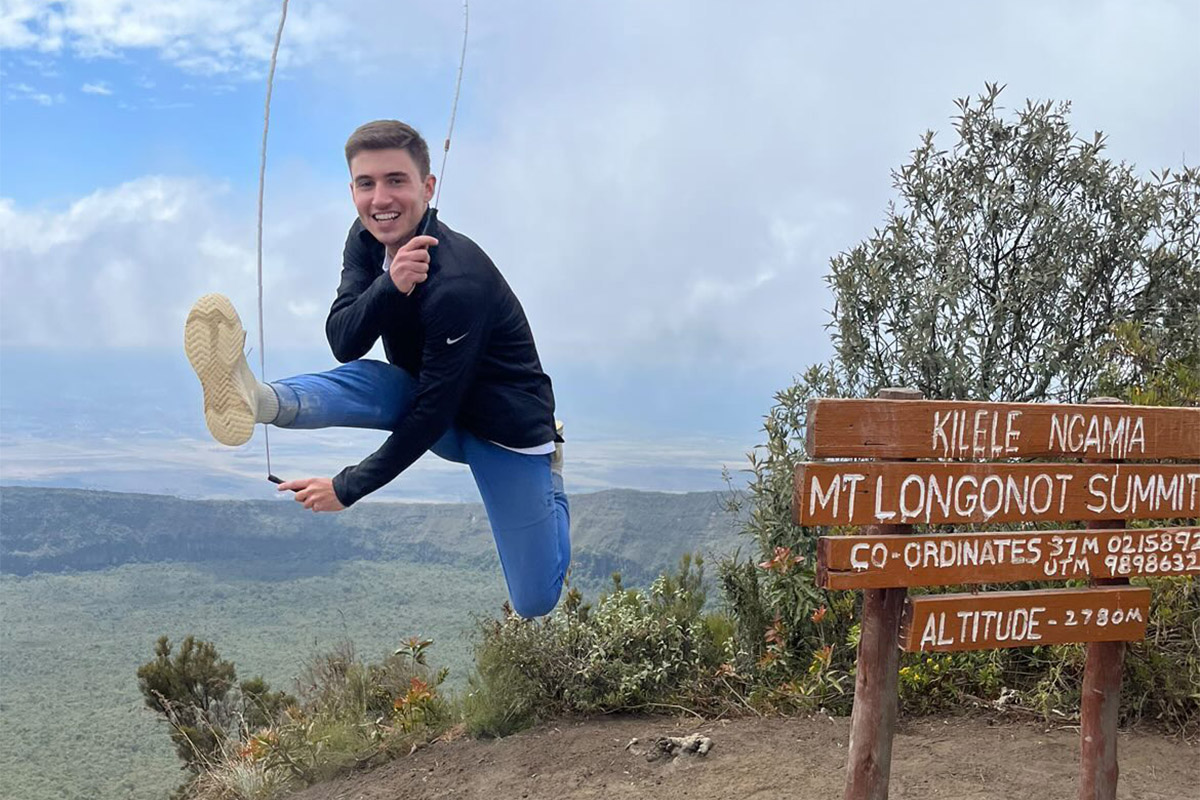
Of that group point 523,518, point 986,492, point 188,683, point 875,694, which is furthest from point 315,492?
point 188,683

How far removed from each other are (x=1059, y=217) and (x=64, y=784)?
8.74m

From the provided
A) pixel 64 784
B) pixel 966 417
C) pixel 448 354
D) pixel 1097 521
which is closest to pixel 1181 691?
pixel 1097 521

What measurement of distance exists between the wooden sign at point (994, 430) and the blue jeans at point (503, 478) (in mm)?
1047

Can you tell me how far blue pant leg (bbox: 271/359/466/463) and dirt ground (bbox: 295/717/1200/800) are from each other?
2.58m

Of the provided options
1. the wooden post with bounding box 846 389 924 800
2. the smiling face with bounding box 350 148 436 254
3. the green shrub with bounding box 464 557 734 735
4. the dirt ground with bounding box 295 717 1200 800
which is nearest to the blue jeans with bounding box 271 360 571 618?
the smiling face with bounding box 350 148 436 254

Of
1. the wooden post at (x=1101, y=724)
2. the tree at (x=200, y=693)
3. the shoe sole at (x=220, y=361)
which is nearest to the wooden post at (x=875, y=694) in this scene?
the wooden post at (x=1101, y=724)

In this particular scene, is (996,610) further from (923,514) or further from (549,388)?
(549,388)

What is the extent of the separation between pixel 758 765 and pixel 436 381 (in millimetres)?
2878

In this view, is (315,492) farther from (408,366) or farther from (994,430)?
(994,430)

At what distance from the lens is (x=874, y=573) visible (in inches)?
144

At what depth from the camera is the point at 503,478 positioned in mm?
3967

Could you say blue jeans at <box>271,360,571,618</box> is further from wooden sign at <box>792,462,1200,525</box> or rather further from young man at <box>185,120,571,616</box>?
wooden sign at <box>792,462,1200,525</box>

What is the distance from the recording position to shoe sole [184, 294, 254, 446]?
322cm

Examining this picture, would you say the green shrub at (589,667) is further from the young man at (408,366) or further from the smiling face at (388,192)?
the smiling face at (388,192)
